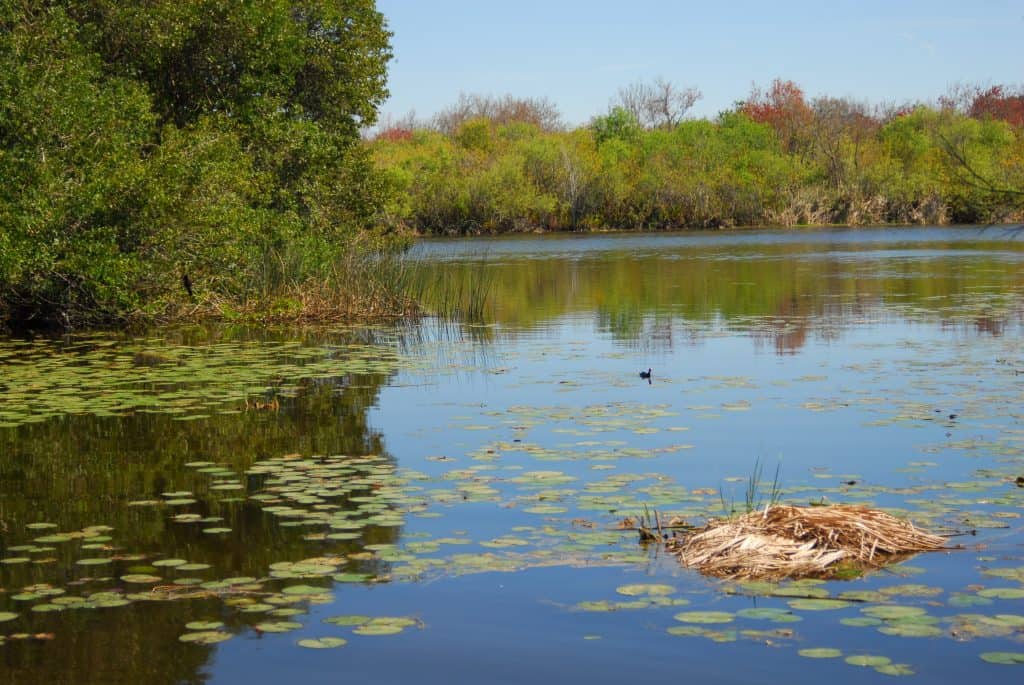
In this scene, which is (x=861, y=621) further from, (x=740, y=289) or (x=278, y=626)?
(x=740, y=289)

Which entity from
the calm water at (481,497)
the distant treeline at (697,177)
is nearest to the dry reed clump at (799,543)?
the calm water at (481,497)

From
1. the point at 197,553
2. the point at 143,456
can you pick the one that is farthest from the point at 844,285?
the point at 197,553

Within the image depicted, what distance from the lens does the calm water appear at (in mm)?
5102

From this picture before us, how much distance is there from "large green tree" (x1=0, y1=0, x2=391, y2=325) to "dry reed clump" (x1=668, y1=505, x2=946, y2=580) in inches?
478

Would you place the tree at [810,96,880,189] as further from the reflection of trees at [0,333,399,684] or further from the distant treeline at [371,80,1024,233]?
the reflection of trees at [0,333,399,684]

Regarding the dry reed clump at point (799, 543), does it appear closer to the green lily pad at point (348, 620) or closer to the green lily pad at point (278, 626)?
the green lily pad at point (348, 620)

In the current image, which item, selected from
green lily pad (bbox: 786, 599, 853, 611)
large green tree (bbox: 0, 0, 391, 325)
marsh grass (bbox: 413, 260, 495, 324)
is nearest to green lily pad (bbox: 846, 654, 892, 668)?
green lily pad (bbox: 786, 599, 853, 611)

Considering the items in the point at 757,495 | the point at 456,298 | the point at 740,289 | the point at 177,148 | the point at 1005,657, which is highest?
the point at 177,148

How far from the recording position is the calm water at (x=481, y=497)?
5102mm

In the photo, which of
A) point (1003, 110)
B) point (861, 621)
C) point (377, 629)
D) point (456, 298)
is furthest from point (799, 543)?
point (1003, 110)

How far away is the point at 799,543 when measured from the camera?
616 centimetres

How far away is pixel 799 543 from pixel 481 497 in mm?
2175

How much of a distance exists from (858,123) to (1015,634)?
85860 mm

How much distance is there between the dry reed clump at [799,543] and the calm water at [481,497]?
14 cm
